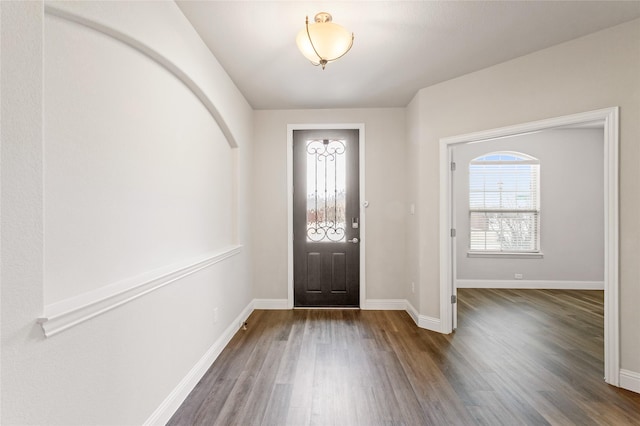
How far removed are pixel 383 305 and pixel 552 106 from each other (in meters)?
2.83

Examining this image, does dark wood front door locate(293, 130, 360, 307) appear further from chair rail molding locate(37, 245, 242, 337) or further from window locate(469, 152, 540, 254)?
window locate(469, 152, 540, 254)

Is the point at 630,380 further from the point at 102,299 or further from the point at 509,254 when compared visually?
the point at 102,299

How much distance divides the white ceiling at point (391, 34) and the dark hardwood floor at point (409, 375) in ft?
8.74

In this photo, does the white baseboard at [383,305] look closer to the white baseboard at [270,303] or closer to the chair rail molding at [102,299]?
the white baseboard at [270,303]

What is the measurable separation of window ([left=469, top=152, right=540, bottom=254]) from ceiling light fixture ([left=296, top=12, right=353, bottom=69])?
4.08m

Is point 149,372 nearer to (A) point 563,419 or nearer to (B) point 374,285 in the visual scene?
(A) point 563,419

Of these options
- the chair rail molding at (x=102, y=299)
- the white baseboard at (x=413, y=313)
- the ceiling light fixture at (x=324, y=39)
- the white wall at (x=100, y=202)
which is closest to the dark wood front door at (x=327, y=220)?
the white baseboard at (x=413, y=313)

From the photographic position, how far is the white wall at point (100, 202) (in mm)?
1007

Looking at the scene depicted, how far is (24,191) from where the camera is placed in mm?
1017

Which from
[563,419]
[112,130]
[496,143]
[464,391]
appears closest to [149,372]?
[112,130]

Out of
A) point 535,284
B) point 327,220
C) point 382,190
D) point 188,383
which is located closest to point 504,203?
point 535,284

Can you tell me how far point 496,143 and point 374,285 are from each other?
132 inches

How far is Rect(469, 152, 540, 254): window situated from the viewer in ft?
17.0

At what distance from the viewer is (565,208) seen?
5.05m
